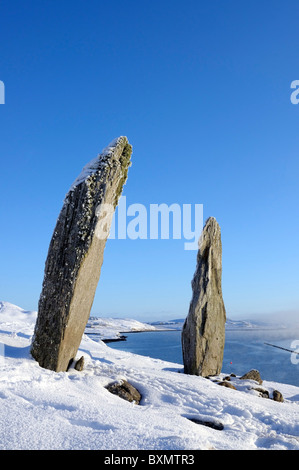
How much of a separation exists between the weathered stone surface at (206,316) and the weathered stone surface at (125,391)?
4.61m

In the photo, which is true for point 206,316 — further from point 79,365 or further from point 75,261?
point 75,261

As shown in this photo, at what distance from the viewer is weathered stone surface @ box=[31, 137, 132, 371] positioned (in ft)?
27.2

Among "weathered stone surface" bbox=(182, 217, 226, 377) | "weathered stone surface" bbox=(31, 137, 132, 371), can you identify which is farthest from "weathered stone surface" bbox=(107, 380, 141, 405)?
"weathered stone surface" bbox=(182, 217, 226, 377)

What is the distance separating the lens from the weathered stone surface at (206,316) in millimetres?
11875

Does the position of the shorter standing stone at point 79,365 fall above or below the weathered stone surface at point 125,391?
above

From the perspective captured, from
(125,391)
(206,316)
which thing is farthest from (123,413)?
(206,316)

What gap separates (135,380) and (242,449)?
11.9ft

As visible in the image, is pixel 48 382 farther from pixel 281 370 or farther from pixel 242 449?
pixel 281 370

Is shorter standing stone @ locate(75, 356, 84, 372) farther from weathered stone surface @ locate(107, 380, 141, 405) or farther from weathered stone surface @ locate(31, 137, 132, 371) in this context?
weathered stone surface @ locate(107, 380, 141, 405)

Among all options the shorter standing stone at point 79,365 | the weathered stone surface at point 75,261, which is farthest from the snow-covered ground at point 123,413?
the weathered stone surface at point 75,261

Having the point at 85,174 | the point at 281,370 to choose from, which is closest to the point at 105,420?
the point at 85,174

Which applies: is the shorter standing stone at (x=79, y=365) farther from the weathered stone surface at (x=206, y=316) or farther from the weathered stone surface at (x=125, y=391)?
the weathered stone surface at (x=206, y=316)

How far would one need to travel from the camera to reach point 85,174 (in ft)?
30.5

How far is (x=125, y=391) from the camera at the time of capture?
7395 millimetres
